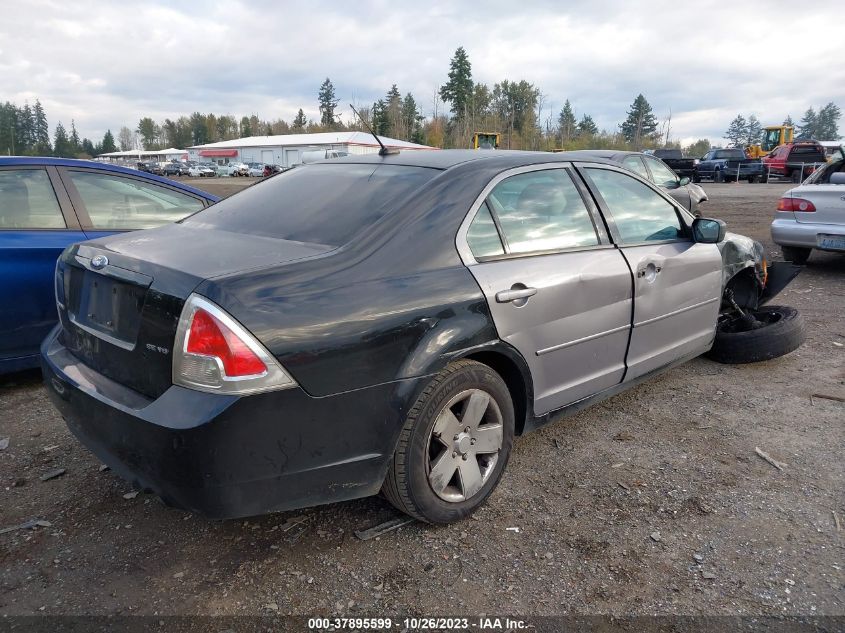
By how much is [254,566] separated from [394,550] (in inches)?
22.4

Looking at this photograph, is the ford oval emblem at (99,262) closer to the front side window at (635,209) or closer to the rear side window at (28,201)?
the rear side window at (28,201)

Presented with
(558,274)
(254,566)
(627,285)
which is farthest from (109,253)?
(627,285)

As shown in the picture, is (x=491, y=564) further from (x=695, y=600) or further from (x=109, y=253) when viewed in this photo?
(x=109, y=253)

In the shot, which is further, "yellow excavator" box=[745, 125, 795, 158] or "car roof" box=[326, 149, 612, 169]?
"yellow excavator" box=[745, 125, 795, 158]

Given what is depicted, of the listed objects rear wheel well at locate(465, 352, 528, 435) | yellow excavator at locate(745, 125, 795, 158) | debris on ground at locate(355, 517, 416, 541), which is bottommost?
debris on ground at locate(355, 517, 416, 541)

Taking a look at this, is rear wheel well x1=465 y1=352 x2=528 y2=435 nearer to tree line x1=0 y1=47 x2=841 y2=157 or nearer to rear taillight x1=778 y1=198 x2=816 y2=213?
rear taillight x1=778 y1=198 x2=816 y2=213

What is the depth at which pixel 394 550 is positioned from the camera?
2.62m

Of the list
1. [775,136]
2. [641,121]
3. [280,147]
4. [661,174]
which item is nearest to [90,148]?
[280,147]

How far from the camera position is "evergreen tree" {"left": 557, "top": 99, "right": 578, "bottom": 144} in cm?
8930

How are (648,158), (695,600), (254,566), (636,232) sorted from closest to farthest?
(695,600), (254,566), (636,232), (648,158)

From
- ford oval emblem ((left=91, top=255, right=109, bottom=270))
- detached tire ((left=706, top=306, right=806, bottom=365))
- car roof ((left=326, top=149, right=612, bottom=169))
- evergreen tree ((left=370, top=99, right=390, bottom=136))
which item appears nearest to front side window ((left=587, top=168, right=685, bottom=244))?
car roof ((left=326, top=149, right=612, bottom=169))

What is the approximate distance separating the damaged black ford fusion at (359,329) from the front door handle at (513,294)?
1cm

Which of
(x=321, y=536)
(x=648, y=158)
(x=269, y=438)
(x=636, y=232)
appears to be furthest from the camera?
(x=648, y=158)

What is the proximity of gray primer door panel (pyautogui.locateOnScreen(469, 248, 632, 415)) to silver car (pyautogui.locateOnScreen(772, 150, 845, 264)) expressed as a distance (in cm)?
569
